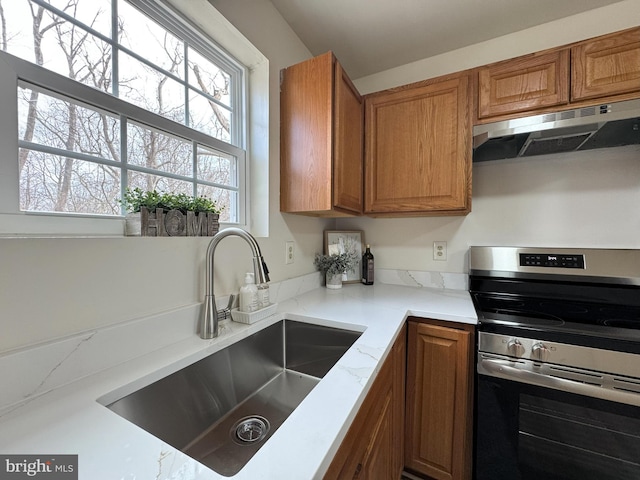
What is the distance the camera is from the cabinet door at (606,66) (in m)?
1.08

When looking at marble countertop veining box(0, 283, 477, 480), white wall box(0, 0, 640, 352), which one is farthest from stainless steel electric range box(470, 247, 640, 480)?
marble countertop veining box(0, 283, 477, 480)

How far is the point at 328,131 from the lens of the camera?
4.15 ft

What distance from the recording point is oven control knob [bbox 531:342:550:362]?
961 mm

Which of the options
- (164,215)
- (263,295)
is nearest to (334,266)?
(263,295)

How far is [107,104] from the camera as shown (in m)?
0.83

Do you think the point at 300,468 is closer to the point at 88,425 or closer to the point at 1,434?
the point at 88,425

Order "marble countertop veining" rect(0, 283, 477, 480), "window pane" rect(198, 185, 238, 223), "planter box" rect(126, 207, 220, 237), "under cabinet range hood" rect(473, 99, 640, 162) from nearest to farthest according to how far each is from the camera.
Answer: "marble countertop veining" rect(0, 283, 477, 480) < "planter box" rect(126, 207, 220, 237) < "under cabinet range hood" rect(473, 99, 640, 162) < "window pane" rect(198, 185, 238, 223)

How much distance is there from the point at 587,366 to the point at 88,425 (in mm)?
1419

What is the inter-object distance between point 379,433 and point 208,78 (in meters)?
1.57

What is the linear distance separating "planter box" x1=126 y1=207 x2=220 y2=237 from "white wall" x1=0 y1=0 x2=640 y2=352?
6 cm

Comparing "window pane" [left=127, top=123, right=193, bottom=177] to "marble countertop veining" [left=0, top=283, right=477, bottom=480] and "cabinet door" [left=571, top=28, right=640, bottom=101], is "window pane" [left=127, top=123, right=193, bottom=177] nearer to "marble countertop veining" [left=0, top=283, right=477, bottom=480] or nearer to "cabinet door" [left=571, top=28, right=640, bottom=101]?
"marble countertop veining" [left=0, top=283, right=477, bottom=480]

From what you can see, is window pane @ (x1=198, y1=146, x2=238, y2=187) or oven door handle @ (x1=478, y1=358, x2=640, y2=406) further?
window pane @ (x1=198, y1=146, x2=238, y2=187)

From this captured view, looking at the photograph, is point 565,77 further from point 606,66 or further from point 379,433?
point 379,433

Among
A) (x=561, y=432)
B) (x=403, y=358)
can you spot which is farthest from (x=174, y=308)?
(x=561, y=432)
